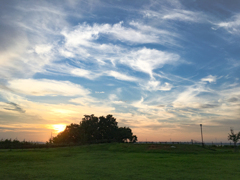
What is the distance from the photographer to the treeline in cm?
9175

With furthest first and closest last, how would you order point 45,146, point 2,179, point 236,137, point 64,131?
point 64,131 → point 45,146 → point 236,137 → point 2,179

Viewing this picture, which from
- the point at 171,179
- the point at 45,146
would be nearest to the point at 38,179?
the point at 171,179

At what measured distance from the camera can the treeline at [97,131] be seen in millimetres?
91750

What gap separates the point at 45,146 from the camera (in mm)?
57219

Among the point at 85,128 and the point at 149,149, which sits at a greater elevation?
the point at 85,128

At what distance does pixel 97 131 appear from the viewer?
302ft

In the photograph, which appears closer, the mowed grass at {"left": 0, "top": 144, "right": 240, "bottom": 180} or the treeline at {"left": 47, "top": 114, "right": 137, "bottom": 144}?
the mowed grass at {"left": 0, "top": 144, "right": 240, "bottom": 180}

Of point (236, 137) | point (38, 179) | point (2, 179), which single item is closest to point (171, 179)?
point (38, 179)

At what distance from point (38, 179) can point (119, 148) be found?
1603 inches

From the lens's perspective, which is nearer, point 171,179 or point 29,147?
point 171,179

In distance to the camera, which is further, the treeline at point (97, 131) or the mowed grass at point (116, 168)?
the treeline at point (97, 131)

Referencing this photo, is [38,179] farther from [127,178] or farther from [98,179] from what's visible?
[127,178]

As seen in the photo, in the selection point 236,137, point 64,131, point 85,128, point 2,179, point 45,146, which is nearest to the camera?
point 2,179

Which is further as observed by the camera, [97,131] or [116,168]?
[97,131]
